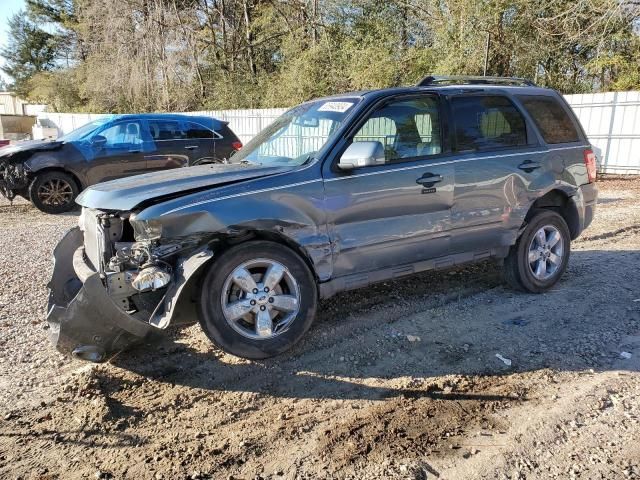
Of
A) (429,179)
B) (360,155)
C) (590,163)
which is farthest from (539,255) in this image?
(360,155)

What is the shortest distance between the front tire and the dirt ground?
204mm

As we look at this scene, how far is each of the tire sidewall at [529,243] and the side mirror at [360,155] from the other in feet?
6.53

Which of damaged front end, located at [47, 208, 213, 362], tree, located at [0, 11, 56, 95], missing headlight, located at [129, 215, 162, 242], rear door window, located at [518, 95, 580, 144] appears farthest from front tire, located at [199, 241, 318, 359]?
tree, located at [0, 11, 56, 95]

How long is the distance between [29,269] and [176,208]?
380cm

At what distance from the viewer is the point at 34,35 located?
5497cm

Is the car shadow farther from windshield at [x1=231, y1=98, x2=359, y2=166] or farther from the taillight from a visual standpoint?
windshield at [x1=231, y1=98, x2=359, y2=166]

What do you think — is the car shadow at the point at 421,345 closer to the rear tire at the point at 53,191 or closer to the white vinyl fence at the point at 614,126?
the rear tire at the point at 53,191

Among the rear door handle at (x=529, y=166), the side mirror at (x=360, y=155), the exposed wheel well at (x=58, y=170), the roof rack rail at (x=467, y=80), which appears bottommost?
the exposed wheel well at (x=58, y=170)

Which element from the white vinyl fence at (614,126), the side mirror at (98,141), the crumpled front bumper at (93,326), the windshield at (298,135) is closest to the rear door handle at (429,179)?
the windshield at (298,135)

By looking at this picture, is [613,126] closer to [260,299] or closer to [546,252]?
[546,252]

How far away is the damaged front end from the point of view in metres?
3.36

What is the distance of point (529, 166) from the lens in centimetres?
509

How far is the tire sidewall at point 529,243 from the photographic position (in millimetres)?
5188

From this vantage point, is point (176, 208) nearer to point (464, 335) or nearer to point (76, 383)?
point (76, 383)
